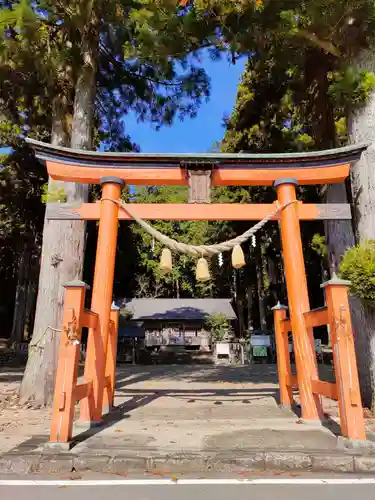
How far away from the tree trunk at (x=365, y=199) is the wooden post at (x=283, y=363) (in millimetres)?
1221

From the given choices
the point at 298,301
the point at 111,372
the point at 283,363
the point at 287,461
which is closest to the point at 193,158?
the point at 298,301

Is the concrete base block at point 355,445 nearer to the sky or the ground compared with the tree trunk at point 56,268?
nearer to the ground

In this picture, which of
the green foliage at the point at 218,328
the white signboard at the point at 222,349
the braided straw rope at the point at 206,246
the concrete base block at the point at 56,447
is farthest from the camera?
the green foliage at the point at 218,328

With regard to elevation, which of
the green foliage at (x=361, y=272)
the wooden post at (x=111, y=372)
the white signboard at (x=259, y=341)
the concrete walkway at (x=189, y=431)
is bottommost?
the concrete walkway at (x=189, y=431)

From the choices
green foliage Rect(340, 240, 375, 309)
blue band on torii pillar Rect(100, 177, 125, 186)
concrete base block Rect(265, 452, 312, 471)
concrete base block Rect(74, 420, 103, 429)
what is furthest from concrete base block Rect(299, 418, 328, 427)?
blue band on torii pillar Rect(100, 177, 125, 186)

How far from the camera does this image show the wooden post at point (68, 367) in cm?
426

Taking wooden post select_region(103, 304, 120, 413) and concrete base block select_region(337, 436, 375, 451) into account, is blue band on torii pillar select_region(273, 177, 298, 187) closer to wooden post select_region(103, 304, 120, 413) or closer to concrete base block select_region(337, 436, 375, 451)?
concrete base block select_region(337, 436, 375, 451)

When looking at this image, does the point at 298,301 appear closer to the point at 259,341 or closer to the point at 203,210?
the point at 203,210

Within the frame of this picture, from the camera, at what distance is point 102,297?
5.71 m

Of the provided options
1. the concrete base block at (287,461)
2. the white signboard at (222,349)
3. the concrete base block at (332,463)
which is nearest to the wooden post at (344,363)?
the concrete base block at (332,463)

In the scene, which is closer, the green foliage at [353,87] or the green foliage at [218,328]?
the green foliage at [353,87]

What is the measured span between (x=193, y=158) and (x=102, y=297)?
2681 mm

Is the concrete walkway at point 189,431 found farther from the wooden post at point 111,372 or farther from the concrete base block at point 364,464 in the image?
the wooden post at point 111,372

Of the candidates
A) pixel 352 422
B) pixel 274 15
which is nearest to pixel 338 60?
pixel 274 15
